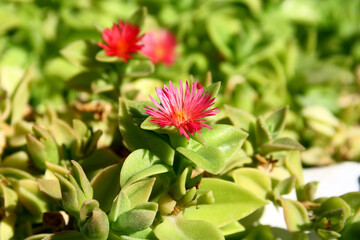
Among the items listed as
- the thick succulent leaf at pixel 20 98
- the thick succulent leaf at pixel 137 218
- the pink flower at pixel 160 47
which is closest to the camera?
the thick succulent leaf at pixel 137 218

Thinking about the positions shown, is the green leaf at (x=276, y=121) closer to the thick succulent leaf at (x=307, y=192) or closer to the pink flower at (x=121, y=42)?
the thick succulent leaf at (x=307, y=192)

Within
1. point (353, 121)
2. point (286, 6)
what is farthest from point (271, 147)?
point (286, 6)

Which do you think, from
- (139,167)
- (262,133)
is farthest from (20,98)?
(262,133)

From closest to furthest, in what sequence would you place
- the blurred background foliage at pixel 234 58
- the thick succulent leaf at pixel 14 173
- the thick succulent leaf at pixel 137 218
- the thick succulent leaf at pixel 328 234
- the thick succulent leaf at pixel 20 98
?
the thick succulent leaf at pixel 137 218 → the thick succulent leaf at pixel 328 234 → the thick succulent leaf at pixel 14 173 → the thick succulent leaf at pixel 20 98 → the blurred background foliage at pixel 234 58

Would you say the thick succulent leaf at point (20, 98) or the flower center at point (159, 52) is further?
the flower center at point (159, 52)

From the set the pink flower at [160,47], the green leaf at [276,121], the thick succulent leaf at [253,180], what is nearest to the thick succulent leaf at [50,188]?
the thick succulent leaf at [253,180]

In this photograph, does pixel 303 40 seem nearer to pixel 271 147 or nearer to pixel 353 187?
pixel 353 187
